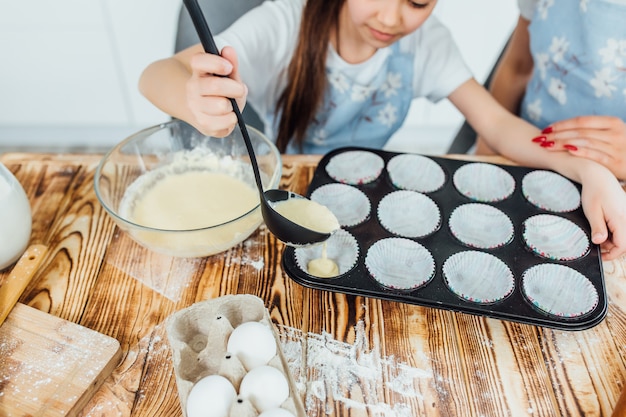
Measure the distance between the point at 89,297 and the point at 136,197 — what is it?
24 cm

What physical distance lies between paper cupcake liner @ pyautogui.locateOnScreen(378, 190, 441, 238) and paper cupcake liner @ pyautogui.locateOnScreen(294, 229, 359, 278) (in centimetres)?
8

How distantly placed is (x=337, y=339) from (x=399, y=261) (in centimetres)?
20

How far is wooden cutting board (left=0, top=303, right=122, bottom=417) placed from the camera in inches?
28.1

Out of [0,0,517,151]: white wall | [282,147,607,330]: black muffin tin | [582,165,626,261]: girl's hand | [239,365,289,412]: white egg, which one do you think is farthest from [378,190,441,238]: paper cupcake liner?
[0,0,517,151]: white wall

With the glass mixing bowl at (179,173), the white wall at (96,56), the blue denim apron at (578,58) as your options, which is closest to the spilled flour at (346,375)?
the glass mixing bowl at (179,173)

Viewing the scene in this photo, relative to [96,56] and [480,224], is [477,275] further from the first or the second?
[96,56]

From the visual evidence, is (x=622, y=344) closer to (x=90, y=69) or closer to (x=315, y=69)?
(x=315, y=69)

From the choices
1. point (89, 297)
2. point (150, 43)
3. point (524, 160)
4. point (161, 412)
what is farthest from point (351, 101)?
point (150, 43)

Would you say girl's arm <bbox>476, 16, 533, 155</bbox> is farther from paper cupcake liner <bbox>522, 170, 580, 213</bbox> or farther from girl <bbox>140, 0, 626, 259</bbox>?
paper cupcake liner <bbox>522, 170, 580, 213</bbox>

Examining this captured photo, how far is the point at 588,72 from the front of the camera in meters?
1.31

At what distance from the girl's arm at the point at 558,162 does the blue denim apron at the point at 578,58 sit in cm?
23

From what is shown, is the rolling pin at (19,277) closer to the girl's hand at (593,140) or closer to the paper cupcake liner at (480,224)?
the paper cupcake liner at (480,224)

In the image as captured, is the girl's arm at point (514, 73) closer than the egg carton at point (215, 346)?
No

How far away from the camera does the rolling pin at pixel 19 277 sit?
32.4 inches
